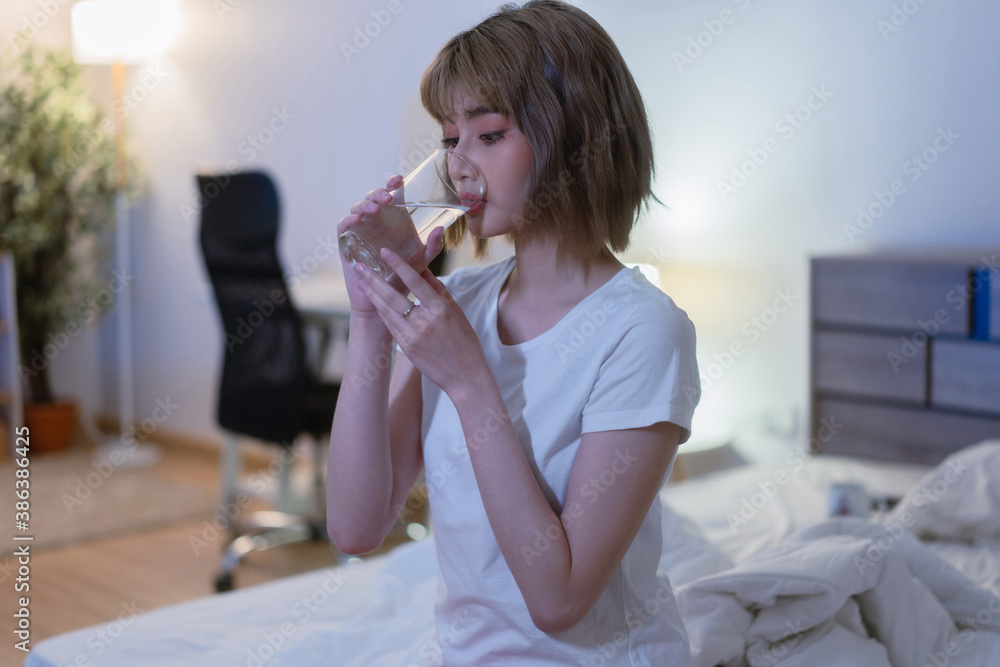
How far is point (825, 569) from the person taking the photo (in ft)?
4.07

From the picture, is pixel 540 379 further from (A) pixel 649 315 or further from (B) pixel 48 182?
(B) pixel 48 182

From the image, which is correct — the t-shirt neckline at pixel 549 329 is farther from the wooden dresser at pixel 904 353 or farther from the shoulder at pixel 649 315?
the wooden dresser at pixel 904 353

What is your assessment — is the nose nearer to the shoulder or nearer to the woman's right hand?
the woman's right hand

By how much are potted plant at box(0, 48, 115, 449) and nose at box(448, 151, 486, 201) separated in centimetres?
358

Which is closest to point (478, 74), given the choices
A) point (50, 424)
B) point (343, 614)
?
point (343, 614)

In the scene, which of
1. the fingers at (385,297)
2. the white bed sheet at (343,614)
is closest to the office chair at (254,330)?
the white bed sheet at (343,614)

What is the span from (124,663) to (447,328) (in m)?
0.73

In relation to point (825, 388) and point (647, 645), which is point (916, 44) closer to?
point (825, 388)

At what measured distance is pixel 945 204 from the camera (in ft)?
7.42

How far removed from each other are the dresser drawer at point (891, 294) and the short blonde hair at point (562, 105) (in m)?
1.52

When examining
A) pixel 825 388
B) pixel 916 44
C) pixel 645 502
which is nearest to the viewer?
pixel 645 502

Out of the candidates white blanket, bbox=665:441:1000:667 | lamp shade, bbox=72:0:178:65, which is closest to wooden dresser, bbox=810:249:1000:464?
white blanket, bbox=665:441:1000:667

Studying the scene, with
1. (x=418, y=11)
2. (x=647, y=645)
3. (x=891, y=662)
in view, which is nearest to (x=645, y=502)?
(x=647, y=645)

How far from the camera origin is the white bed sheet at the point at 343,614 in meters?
1.34
